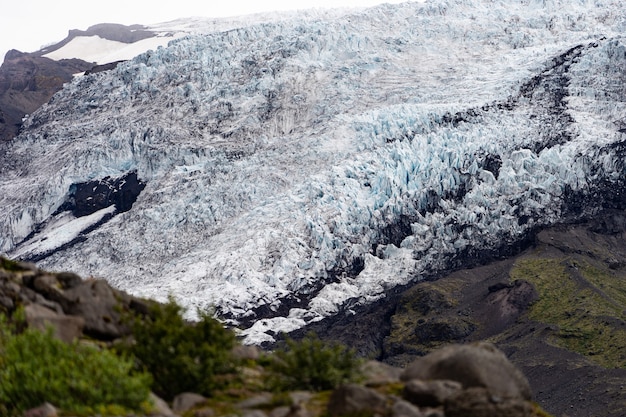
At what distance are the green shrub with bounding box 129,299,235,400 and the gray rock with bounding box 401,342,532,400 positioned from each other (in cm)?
552

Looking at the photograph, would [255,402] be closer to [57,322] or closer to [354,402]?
[354,402]

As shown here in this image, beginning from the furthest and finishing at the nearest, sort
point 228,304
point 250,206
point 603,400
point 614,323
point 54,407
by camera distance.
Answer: point 250,206 → point 228,304 → point 614,323 → point 603,400 → point 54,407

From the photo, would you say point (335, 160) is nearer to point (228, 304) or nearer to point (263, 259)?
point (263, 259)

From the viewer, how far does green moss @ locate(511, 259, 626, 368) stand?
411 feet

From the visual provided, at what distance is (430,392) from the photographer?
20.0 metres

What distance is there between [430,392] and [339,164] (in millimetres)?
138651

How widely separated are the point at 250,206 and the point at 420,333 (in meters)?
38.7

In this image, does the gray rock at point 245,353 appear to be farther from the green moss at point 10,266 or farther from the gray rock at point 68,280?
the green moss at point 10,266

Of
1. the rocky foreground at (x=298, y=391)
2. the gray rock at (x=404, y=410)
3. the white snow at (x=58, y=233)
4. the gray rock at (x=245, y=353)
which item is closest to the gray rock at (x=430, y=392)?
the rocky foreground at (x=298, y=391)

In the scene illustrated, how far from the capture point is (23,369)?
19.4 metres

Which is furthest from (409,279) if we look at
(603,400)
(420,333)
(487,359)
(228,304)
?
(487,359)

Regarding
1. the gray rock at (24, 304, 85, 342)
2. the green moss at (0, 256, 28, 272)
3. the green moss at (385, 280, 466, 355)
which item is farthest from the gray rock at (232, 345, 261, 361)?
the green moss at (385, 280, 466, 355)

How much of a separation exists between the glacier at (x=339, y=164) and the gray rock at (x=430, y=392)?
383 ft

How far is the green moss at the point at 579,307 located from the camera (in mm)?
Result: 125188
